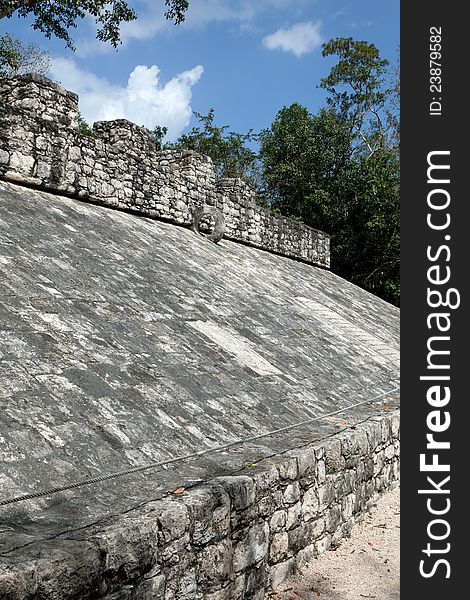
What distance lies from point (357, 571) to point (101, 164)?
5609 mm

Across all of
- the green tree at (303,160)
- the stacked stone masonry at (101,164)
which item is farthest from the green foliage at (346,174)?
the stacked stone masonry at (101,164)

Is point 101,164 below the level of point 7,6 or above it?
below

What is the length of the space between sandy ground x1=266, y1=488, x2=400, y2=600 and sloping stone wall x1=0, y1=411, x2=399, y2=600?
0.28 ft

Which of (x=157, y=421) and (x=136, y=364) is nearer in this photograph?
(x=157, y=421)

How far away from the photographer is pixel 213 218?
970 centimetres

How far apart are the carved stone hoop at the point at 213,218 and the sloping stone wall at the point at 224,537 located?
524 centimetres

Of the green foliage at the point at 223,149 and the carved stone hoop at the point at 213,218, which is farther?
the green foliage at the point at 223,149

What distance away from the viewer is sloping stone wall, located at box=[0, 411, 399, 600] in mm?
2104

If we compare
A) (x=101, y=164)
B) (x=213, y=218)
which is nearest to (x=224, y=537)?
(x=101, y=164)

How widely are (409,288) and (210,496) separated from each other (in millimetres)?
2333

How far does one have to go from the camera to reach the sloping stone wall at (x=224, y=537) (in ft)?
6.90

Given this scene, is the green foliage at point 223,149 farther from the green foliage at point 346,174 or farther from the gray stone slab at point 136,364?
the gray stone slab at point 136,364

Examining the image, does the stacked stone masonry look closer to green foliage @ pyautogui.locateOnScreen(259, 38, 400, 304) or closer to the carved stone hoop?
the carved stone hoop

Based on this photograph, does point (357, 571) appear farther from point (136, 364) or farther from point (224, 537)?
point (136, 364)
